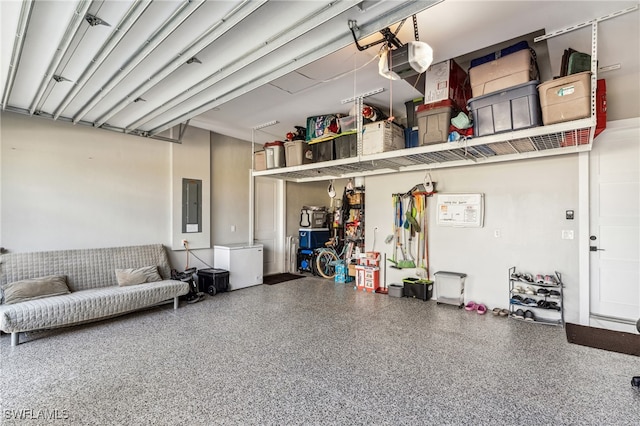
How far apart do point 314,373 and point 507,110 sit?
10.5ft

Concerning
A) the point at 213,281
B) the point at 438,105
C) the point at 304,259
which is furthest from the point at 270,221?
the point at 438,105

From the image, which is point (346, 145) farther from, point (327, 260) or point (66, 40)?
point (66, 40)

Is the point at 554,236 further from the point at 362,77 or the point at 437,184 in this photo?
the point at 362,77

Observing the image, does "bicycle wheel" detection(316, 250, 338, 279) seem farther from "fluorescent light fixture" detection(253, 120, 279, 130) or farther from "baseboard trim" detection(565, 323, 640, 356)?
"baseboard trim" detection(565, 323, 640, 356)

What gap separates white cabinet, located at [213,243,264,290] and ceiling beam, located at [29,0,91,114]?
3.45 meters

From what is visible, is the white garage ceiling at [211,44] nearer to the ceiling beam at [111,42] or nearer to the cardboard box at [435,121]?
the ceiling beam at [111,42]

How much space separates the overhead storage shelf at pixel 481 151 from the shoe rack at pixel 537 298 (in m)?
1.58

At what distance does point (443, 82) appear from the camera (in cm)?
372

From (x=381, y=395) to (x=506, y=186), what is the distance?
3482 mm

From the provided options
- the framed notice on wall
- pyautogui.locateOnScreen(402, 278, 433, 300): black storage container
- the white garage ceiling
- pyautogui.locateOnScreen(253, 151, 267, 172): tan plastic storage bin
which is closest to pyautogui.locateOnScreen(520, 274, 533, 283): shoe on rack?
the framed notice on wall

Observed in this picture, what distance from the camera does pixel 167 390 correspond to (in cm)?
242

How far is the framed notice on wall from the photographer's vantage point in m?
4.62

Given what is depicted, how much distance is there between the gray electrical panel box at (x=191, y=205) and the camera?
5.60 m

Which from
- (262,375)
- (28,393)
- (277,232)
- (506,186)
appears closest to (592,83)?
(506,186)
